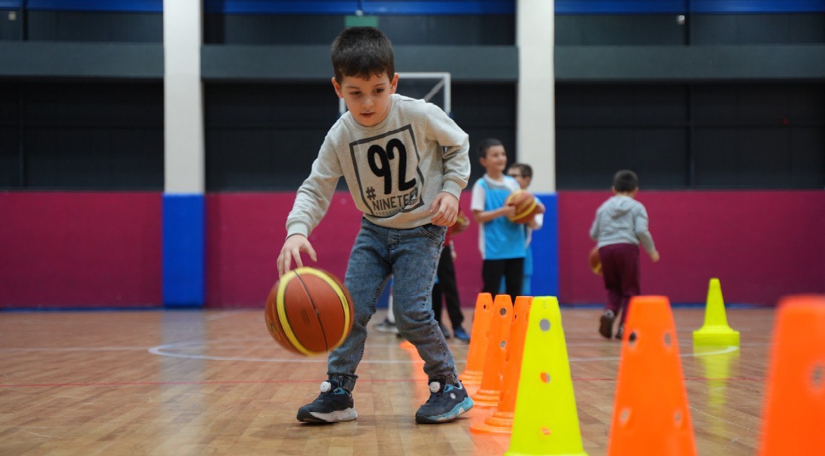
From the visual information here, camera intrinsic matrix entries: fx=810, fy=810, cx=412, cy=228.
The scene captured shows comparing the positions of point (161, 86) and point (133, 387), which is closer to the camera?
point (133, 387)

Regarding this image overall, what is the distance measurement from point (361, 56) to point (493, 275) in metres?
3.53

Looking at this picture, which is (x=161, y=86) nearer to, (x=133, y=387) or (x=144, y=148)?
(x=144, y=148)

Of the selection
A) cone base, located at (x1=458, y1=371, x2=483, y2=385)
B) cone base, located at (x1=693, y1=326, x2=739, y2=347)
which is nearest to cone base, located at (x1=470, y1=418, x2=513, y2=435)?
cone base, located at (x1=458, y1=371, x2=483, y2=385)

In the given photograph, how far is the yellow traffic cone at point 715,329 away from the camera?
606cm

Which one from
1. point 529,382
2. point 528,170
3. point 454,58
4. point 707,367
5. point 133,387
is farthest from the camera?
point 454,58

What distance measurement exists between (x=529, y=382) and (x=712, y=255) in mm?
9950

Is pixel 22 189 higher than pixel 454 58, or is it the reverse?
pixel 454 58

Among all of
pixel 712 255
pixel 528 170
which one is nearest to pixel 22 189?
pixel 528 170

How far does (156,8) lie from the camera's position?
11812 mm

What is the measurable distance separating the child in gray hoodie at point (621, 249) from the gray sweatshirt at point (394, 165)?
3.66 m

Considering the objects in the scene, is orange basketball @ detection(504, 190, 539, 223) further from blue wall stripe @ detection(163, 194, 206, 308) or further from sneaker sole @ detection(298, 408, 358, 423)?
blue wall stripe @ detection(163, 194, 206, 308)

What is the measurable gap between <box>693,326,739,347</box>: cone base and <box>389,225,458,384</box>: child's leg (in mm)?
3592

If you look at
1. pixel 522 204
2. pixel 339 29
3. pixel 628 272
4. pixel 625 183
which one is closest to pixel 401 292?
pixel 522 204

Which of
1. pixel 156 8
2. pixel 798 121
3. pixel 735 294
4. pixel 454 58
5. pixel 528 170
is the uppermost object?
pixel 156 8
